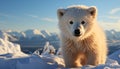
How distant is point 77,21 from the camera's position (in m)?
7.58

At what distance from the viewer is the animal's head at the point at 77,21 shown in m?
7.42

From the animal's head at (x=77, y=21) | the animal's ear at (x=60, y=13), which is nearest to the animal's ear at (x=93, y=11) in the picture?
the animal's head at (x=77, y=21)

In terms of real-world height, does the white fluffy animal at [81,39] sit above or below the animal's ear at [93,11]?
below

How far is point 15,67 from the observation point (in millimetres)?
7043

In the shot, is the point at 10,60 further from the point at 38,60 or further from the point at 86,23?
the point at 86,23

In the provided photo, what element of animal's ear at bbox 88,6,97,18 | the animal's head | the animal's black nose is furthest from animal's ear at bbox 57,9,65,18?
the animal's black nose

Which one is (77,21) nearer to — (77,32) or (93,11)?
(77,32)

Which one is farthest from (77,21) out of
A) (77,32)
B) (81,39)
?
(81,39)

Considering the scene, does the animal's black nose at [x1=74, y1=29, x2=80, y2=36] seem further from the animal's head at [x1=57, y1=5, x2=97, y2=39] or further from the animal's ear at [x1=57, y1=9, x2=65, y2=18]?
the animal's ear at [x1=57, y1=9, x2=65, y2=18]

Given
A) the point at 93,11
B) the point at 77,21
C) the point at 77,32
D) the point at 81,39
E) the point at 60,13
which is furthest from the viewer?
the point at 60,13

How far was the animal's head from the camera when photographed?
7416mm

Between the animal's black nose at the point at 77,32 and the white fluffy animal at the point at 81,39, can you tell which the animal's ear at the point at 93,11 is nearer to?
the white fluffy animal at the point at 81,39

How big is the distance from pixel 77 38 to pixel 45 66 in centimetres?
141

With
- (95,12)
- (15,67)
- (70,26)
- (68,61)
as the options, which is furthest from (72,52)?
(15,67)
